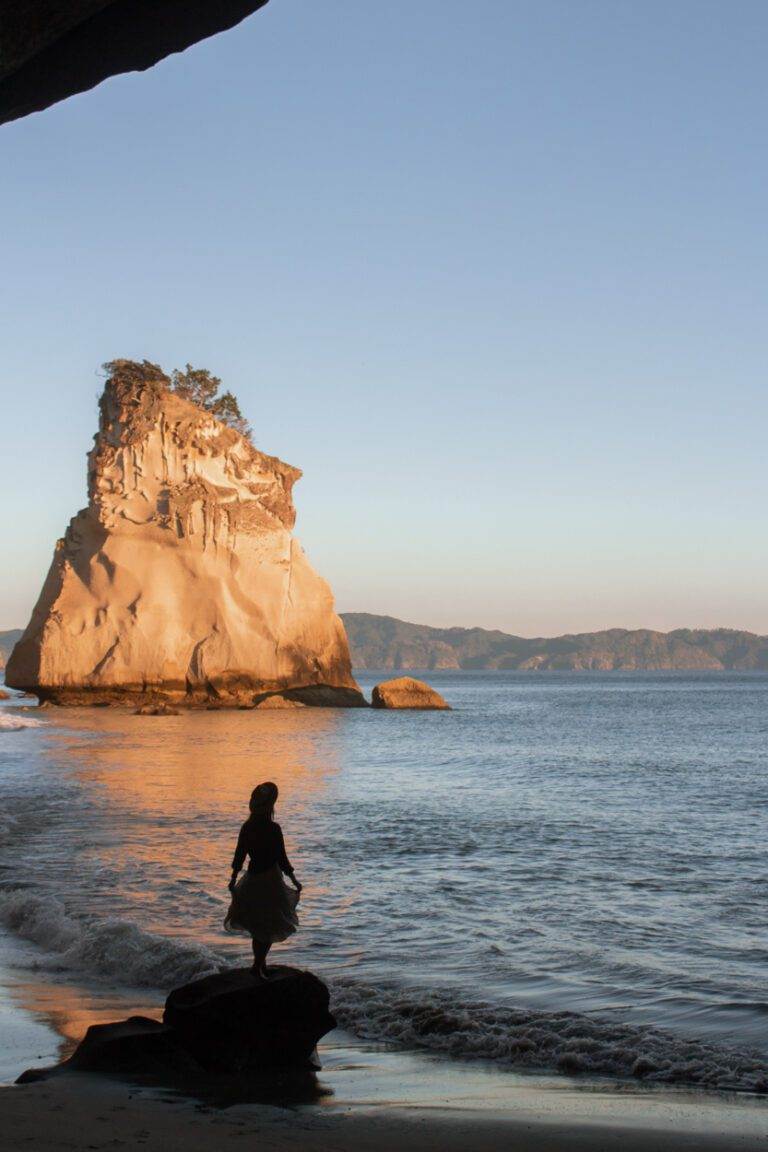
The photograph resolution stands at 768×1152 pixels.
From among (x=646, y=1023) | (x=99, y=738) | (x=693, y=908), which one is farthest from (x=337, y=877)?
(x=99, y=738)

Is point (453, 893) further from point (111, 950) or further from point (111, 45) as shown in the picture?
point (111, 45)

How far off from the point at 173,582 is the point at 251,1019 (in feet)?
167

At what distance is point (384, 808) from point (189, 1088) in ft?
52.6

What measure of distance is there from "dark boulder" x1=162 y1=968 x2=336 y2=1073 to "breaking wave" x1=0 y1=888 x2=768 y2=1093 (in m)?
1.16

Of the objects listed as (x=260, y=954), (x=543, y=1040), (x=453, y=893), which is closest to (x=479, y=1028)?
(x=543, y=1040)

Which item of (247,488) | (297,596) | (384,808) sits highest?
(247,488)

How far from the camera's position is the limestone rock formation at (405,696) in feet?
222

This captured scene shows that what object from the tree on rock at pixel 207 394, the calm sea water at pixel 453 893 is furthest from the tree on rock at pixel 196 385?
the calm sea water at pixel 453 893

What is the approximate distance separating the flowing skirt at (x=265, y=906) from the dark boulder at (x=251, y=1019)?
2.50 ft

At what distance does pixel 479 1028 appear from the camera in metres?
8.22

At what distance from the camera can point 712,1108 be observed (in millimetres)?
6535

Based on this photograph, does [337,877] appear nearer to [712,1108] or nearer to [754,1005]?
[754,1005]

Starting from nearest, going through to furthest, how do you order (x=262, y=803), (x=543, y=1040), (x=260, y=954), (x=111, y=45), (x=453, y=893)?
(x=111, y=45) < (x=260, y=954) < (x=543, y=1040) < (x=262, y=803) < (x=453, y=893)

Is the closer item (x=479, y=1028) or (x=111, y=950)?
(x=479, y=1028)
